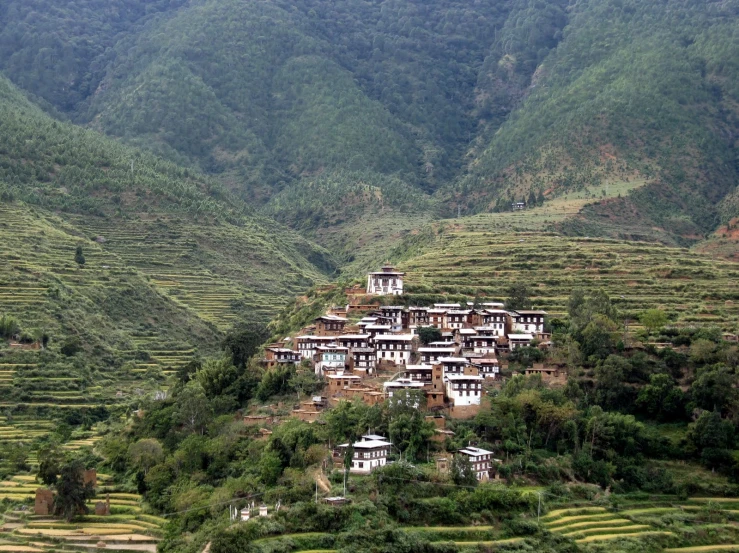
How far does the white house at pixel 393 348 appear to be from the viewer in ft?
191

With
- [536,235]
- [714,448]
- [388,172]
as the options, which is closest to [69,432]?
[714,448]

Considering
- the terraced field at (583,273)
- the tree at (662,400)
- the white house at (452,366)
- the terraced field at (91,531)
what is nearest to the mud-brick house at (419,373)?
the white house at (452,366)

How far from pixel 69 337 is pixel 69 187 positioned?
1309 inches

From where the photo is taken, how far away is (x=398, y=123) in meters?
171

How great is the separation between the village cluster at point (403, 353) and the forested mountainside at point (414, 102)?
37994 mm

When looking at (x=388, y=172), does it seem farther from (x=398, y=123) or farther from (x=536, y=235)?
(x=536, y=235)

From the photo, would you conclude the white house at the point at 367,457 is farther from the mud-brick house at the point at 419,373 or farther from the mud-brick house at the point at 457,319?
the mud-brick house at the point at 457,319

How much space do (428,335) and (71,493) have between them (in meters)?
18.4

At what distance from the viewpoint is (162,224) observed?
341ft

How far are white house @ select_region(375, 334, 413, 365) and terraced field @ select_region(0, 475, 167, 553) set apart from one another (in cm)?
1298

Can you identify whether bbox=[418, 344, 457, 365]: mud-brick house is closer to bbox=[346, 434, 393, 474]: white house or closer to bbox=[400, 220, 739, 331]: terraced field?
bbox=[346, 434, 393, 474]: white house

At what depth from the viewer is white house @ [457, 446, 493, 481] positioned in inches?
1906

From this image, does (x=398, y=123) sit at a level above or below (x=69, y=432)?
above

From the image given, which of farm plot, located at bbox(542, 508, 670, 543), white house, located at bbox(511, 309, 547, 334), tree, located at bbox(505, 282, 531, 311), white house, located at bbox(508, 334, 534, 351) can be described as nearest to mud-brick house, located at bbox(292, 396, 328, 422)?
white house, located at bbox(508, 334, 534, 351)
